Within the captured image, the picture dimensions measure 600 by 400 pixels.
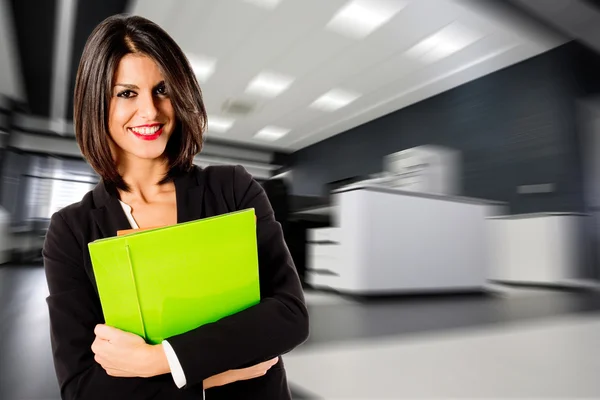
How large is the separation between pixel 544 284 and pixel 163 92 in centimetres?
453

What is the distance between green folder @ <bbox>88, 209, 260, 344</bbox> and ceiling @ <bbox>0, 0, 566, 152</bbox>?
3964 millimetres

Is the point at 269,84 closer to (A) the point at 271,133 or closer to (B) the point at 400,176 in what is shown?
(A) the point at 271,133

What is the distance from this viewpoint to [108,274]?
0.42m

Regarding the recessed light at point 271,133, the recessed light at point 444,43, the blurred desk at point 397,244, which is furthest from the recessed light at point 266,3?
the recessed light at point 271,133

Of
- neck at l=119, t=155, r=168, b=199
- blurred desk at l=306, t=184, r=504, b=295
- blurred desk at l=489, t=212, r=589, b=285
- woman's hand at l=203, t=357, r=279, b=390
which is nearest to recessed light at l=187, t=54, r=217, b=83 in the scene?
blurred desk at l=306, t=184, r=504, b=295

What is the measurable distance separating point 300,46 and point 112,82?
4.55 metres

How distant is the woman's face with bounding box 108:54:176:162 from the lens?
1.71 ft

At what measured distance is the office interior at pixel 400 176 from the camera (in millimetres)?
1412

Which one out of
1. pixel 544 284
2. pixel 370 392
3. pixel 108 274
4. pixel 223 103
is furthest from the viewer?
pixel 223 103

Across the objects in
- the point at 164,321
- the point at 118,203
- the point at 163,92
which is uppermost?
the point at 163,92

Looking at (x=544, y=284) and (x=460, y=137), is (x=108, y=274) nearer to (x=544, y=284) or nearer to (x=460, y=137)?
(x=544, y=284)

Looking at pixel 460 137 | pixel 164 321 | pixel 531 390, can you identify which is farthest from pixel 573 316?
pixel 460 137

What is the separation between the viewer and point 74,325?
19.3 inches

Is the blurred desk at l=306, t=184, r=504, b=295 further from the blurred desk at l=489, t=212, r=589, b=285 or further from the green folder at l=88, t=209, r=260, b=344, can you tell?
the green folder at l=88, t=209, r=260, b=344
